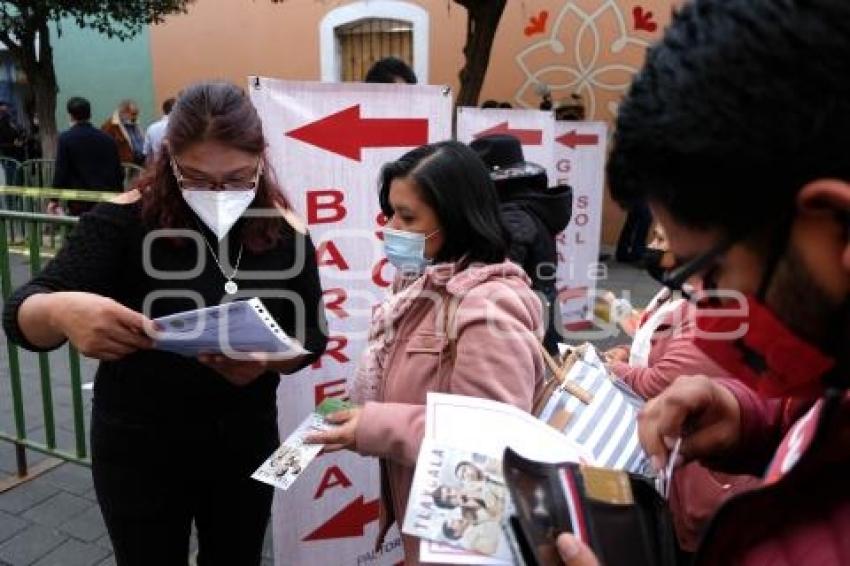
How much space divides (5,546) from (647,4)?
9.02 meters

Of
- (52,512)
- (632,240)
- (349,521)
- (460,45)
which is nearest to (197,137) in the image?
(349,521)

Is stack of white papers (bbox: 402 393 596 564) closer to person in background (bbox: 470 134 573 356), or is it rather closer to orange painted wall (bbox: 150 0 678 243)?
person in background (bbox: 470 134 573 356)

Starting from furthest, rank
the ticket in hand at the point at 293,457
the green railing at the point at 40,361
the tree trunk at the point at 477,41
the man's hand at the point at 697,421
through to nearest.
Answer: the tree trunk at the point at 477,41, the green railing at the point at 40,361, the ticket in hand at the point at 293,457, the man's hand at the point at 697,421

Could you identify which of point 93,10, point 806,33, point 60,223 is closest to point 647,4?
point 93,10

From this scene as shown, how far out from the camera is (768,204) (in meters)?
0.74

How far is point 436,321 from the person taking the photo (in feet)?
5.99

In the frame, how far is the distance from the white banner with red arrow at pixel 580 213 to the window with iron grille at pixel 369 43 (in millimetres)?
5369

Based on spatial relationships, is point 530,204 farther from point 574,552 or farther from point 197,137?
point 574,552

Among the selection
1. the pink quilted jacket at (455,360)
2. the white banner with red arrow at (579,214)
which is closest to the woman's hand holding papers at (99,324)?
the pink quilted jacket at (455,360)

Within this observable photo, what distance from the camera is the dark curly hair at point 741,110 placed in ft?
2.19

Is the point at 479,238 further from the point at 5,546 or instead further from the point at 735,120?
the point at 5,546

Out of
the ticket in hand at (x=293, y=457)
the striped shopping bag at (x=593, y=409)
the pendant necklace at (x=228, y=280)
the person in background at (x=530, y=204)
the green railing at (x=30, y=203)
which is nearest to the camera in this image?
the striped shopping bag at (x=593, y=409)

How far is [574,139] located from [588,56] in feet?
13.4

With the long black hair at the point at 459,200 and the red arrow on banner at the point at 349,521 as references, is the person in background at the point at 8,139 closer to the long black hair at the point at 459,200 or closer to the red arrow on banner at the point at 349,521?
the red arrow on banner at the point at 349,521
